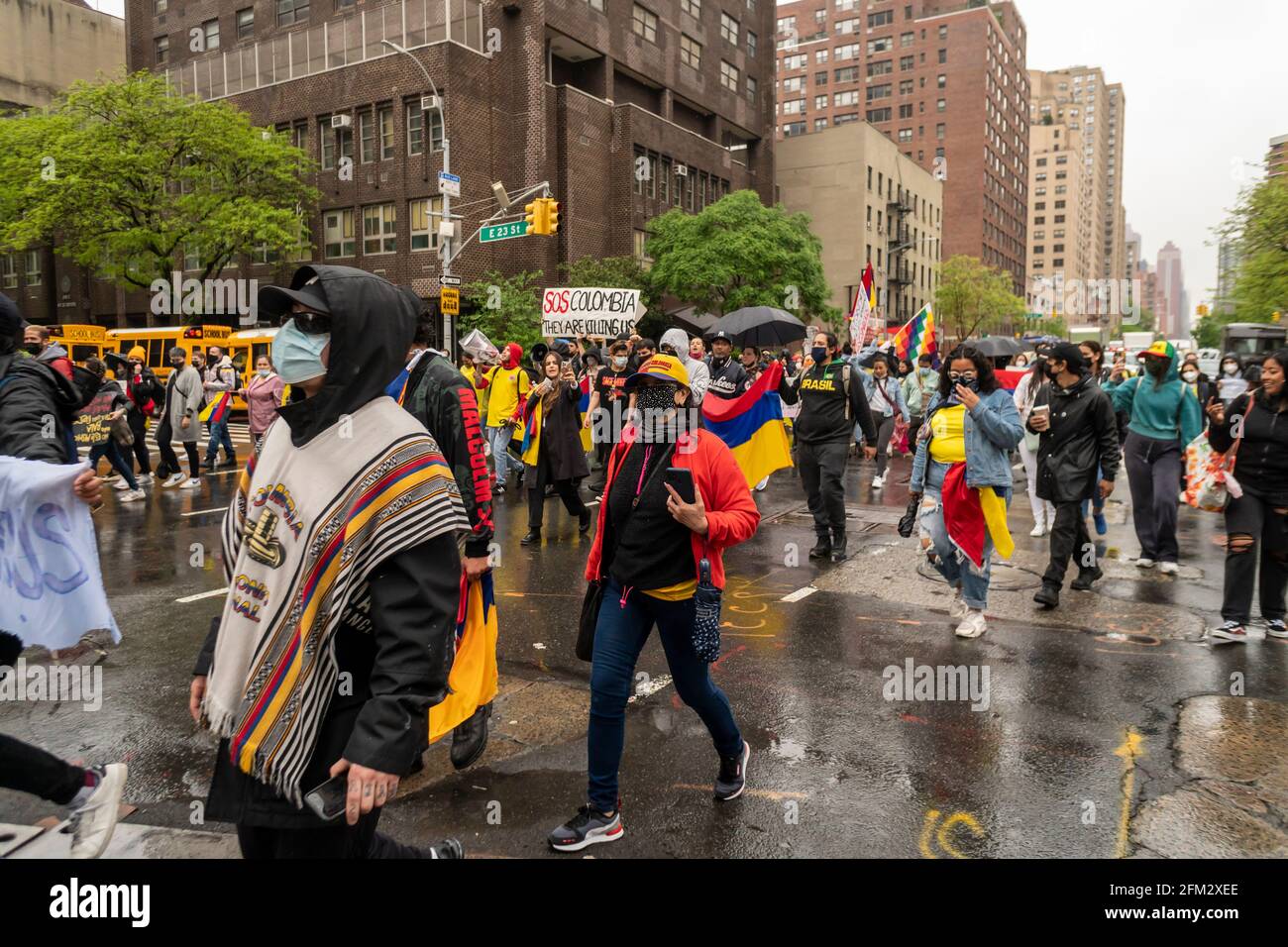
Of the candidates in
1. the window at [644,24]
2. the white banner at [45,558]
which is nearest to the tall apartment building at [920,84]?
the window at [644,24]

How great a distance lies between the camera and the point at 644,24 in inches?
1711

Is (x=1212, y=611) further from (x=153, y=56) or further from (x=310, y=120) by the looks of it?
(x=153, y=56)

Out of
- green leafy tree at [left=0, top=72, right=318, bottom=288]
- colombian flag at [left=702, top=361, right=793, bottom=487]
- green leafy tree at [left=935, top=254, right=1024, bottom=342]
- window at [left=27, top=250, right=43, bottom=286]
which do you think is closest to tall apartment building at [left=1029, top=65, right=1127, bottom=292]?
green leafy tree at [left=935, top=254, right=1024, bottom=342]

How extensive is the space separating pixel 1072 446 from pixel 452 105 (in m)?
31.9

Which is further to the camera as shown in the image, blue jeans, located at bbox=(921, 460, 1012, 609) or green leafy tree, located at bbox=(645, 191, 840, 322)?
green leafy tree, located at bbox=(645, 191, 840, 322)

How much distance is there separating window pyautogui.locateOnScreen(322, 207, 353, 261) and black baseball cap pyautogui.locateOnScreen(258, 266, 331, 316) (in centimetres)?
3855

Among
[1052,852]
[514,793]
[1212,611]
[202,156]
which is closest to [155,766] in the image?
[514,793]

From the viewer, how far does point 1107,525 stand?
35.9 feet

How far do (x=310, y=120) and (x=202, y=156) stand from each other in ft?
16.0

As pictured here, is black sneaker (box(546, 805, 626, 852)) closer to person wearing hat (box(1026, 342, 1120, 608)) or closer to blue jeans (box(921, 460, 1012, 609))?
blue jeans (box(921, 460, 1012, 609))

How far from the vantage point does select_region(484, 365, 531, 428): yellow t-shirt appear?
13188mm

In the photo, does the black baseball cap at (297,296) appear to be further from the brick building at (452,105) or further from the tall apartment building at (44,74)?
the tall apartment building at (44,74)

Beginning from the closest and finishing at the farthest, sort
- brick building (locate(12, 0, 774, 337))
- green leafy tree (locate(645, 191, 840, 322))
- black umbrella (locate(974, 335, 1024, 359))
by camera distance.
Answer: black umbrella (locate(974, 335, 1024, 359)), brick building (locate(12, 0, 774, 337)), green leafy tree (locate(645, 191, 840, 322))

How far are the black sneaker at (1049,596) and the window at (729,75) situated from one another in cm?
4950
